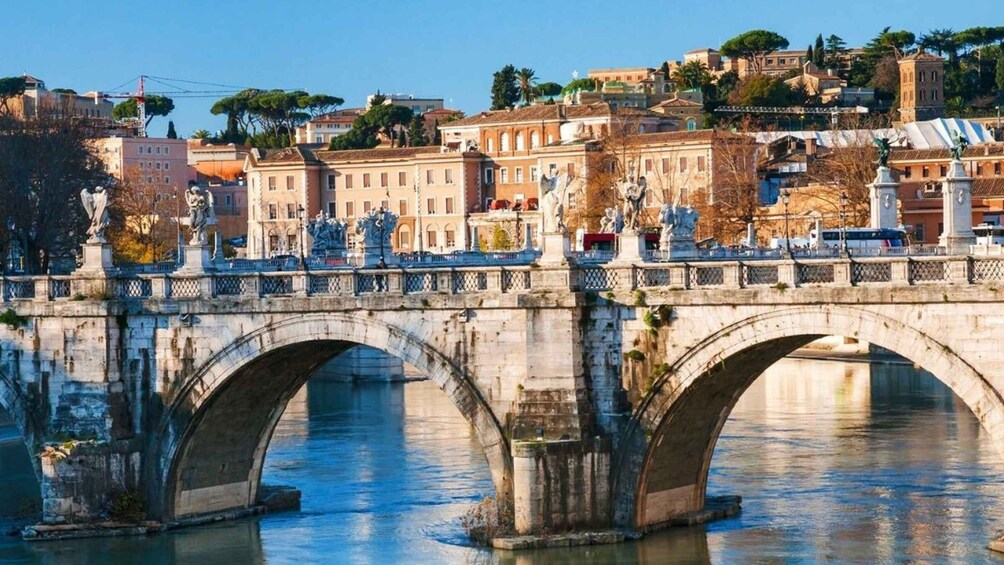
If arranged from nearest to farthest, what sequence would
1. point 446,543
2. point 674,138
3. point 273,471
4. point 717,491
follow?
point 446,543, point 717,491, point 273,471, point 674,138

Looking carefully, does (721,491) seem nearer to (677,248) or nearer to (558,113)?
(677,248)

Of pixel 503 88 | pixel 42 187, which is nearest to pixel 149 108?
pixel 503 88

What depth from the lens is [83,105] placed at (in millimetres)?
155750

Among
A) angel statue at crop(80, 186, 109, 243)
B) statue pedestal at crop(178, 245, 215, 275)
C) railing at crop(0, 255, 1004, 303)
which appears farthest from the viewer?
angel statue at crop(80, 186, 109, 243)

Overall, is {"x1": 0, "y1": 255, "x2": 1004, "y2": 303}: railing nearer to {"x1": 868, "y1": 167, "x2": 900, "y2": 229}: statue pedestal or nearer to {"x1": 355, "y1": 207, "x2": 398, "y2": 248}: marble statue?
{"x1": 355, "y1": 207, "x2": 398, "y2": 248}: marble statue

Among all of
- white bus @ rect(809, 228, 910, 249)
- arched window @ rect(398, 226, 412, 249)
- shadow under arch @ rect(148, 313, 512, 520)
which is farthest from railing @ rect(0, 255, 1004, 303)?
arched window @ rect(398, 226, 412, 249)

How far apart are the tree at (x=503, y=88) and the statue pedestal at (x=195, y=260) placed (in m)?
98.6

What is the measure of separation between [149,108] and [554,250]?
133236 millimetres

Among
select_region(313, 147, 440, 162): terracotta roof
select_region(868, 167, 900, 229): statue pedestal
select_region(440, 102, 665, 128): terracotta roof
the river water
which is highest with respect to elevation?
select_region(440, 102, 665, 128): terracotta roof

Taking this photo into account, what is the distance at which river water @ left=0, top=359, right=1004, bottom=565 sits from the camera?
118ft

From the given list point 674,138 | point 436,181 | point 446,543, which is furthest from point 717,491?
point 436,181

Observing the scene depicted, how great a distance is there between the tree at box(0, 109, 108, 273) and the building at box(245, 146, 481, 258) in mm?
46469

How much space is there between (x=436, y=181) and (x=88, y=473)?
3176 inches

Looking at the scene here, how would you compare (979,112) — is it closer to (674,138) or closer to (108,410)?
(674,138)
